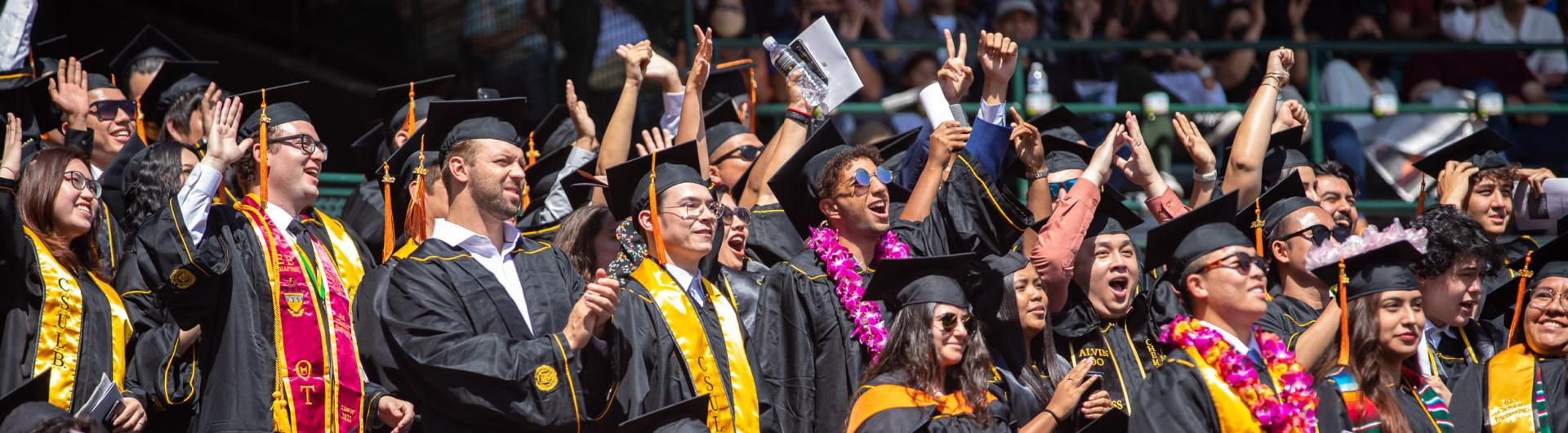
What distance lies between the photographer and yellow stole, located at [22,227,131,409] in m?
5.27

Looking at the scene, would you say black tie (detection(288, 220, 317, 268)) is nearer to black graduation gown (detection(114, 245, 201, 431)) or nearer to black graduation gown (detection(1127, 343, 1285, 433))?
black graduation gown (detection(114, 245, 201, 431))

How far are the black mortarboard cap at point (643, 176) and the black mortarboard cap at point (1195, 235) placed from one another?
4.94 feet

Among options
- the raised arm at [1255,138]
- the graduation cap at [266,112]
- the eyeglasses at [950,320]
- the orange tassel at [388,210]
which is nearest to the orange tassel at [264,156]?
the graduation cap at [266,112]

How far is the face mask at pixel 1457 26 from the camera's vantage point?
11102 millimetres

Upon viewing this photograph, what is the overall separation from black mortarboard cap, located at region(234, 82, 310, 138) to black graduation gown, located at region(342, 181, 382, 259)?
0.90 m

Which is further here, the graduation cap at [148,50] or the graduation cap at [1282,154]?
the graduation cap at [148,50]

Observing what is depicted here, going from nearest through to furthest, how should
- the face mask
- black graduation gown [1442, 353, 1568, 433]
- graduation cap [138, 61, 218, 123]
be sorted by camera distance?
black graduation gown [1442, 353, 1568, 433]
graduation cap [138, 61, 218, 123]
the face mask

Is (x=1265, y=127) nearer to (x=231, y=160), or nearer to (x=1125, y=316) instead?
(x=1125, y=316)

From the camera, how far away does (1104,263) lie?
240 inches

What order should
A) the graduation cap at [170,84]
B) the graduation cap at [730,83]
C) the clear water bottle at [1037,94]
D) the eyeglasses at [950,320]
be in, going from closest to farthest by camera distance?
the eyeglasses at [950,320], the graduation cap at [170,84], the graduation cap at [730,83], the clear water bottle at [1037,94]

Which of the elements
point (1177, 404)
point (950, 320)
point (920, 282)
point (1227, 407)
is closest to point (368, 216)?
point (920, 282)

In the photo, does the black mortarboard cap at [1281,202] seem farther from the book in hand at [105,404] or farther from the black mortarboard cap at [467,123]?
the book in hand at [105,404]

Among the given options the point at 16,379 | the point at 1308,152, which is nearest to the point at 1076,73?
the point at 1308,152

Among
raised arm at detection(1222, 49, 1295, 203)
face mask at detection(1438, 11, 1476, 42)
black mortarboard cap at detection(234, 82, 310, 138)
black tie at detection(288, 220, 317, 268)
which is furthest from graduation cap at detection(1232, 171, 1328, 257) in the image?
face mask at detection(1438, 11, 1476, 42)
